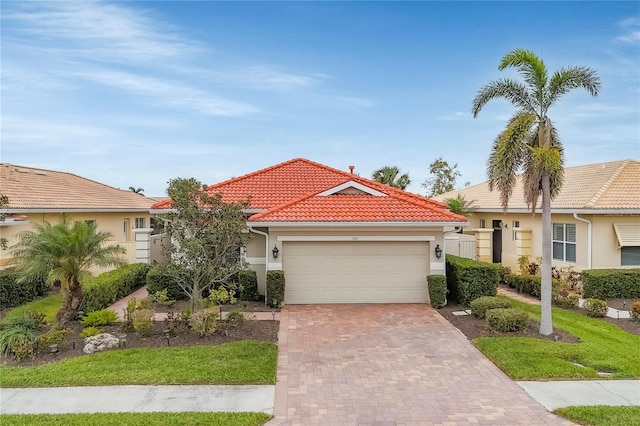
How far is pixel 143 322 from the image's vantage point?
1046 cm

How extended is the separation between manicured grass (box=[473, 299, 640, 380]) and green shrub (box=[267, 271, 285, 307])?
628 centimetres

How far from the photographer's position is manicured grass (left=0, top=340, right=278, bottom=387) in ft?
26.1

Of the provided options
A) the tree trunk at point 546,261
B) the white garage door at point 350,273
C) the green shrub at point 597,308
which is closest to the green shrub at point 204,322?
the white garage door at point 350,273

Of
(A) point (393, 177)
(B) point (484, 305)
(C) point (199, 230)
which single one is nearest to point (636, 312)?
(B) point (484, 305)

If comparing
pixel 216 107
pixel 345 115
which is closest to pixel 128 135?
pixel 216 107

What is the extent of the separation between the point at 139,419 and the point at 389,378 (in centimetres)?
454

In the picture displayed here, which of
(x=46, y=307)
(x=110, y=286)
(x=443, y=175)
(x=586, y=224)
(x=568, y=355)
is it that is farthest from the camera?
(x=443, y=175)

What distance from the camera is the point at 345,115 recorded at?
25078 millimetres

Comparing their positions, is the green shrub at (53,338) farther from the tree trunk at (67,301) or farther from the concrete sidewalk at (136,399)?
the concrete sidewalk at (136,399)

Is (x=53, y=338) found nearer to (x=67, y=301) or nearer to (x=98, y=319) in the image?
(x=98, y=319)

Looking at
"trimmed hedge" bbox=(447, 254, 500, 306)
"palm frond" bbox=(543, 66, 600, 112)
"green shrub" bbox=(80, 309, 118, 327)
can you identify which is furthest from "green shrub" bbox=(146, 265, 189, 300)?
"palm frond" bbox=(543, 66, 600, 112)

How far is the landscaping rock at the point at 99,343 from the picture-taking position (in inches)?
378

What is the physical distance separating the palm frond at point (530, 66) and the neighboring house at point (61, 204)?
16239 mm

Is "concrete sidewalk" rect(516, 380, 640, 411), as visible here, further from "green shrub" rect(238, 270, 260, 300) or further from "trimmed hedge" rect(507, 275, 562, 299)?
"green shrub" rect(238, 270, 260, 300)
